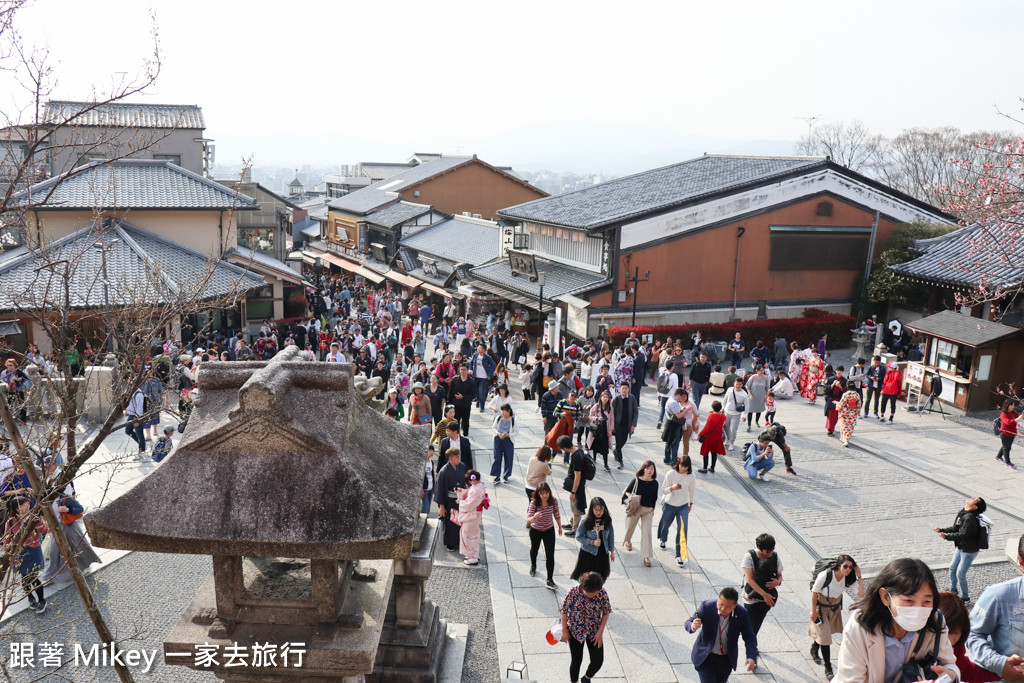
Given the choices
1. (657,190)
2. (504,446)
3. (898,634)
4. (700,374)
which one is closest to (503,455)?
(504,446)

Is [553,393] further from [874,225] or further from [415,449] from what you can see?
[874,225]

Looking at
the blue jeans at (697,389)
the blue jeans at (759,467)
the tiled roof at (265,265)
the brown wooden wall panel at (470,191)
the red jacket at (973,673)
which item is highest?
the brown wooden wall panel at (470,191)

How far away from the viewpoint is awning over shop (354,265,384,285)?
130ft

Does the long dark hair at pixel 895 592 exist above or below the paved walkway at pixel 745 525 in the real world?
above

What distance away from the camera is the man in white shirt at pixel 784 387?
18.3 m

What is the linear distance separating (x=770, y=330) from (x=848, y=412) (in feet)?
32.7

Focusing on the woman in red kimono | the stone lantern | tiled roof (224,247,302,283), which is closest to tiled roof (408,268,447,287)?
tiled roof (224,247,302,283)

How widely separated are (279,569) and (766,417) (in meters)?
13.6

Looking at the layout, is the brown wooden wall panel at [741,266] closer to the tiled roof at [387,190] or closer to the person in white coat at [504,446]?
the person in white coat at [504,446]

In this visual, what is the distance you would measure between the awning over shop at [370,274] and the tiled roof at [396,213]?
9.50 feet

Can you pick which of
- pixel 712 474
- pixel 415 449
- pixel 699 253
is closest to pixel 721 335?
→ pixel 699 253

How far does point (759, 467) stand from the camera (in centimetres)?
1324

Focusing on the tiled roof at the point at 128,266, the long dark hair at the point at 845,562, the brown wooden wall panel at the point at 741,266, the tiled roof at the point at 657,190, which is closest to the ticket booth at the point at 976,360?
the brown wooden wall panel at the point at 741,266

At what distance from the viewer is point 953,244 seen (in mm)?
21797
